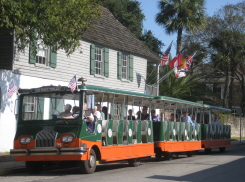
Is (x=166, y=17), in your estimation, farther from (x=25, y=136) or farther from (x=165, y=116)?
(x=25, y=136)

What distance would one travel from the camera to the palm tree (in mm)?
38938

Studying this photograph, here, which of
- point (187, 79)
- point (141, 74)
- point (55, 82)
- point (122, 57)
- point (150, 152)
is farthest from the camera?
point (187, 79)

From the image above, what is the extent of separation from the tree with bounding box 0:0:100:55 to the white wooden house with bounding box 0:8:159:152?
75.0 inches

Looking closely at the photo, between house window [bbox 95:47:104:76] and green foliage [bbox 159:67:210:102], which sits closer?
house window [bbox 95:47:104:76]

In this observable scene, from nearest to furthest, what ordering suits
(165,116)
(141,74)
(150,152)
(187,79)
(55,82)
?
(150,152) < (165,116) < (55,82) < (141,74) < (187,79)

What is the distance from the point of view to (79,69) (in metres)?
24.5

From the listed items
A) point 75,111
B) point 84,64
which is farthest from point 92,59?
point 75,111

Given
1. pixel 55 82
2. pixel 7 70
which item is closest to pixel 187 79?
pixel 55 82

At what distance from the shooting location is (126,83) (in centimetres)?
2861

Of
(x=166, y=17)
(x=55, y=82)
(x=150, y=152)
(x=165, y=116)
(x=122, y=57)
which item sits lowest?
(x=150, y=152)

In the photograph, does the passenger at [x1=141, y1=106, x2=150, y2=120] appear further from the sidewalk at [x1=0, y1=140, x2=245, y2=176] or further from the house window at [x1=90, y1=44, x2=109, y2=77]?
the house window at [x1=90, y1=44, x2=109, y2=77]

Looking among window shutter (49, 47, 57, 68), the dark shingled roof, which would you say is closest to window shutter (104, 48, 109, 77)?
the dark shingled roof

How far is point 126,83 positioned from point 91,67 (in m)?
3.88

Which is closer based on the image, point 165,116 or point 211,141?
point 165,116
